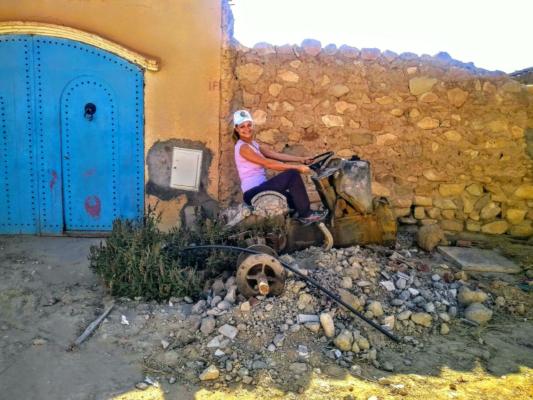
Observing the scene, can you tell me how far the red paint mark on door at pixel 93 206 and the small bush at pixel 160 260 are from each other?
4.31 feet

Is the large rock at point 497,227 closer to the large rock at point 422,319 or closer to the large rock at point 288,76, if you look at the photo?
the large rock at point 422,319

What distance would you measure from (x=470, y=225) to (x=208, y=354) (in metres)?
4.10

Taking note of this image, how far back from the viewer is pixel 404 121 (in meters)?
5.67

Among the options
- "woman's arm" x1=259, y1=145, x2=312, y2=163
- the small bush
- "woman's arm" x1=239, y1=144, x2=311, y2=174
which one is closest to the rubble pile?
the small bush

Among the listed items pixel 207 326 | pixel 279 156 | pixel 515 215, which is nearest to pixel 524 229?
pixel 515 215

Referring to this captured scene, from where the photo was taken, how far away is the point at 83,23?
534 cm

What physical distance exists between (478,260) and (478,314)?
1.34m

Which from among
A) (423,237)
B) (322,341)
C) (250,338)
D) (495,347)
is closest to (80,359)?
(250,338)

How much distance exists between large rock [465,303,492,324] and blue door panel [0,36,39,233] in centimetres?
515

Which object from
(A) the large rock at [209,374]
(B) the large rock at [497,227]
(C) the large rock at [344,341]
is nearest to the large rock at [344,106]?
(B) the large rock at [497,227]

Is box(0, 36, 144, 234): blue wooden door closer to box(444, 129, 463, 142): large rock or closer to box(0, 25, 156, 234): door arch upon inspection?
box(0, 25, 156, 234): door arch

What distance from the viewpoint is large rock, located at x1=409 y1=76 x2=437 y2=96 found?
557 centimetres

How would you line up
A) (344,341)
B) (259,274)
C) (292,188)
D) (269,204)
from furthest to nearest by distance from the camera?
(292,188) → (269,204) → (259,274) → (344,341)

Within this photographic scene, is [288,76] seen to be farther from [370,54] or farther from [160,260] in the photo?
[160,260]
